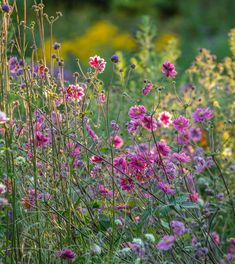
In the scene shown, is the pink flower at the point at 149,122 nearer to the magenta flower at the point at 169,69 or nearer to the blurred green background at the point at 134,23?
the magenta flower at the point at 169,69

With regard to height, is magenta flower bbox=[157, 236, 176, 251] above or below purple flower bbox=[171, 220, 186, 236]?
below

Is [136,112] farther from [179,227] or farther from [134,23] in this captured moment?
[134,23]

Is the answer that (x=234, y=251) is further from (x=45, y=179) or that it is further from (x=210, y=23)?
(x=210, y=23)

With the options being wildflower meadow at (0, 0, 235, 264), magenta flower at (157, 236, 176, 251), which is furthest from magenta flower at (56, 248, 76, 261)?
magenta flower at (157, 236, 176, 251)

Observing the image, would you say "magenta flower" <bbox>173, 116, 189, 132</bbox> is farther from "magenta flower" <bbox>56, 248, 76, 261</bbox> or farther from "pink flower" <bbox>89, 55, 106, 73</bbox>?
"magenta flower" <bbox>56, 248, 76, 261</bbox>

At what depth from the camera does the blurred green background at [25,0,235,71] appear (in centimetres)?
998

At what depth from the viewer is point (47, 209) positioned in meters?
2.58

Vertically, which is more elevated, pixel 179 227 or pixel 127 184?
pixel 127 184

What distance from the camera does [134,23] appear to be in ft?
39.7

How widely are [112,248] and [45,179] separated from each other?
0.44 metres

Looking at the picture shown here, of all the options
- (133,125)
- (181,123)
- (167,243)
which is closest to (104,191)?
(133,125)

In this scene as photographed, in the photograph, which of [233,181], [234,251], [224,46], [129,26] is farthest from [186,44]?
[234,251]

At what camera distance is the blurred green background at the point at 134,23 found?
393 inches

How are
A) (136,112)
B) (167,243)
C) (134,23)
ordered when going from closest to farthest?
1. (167,243)
2. (136,112)
3. (134,23)
